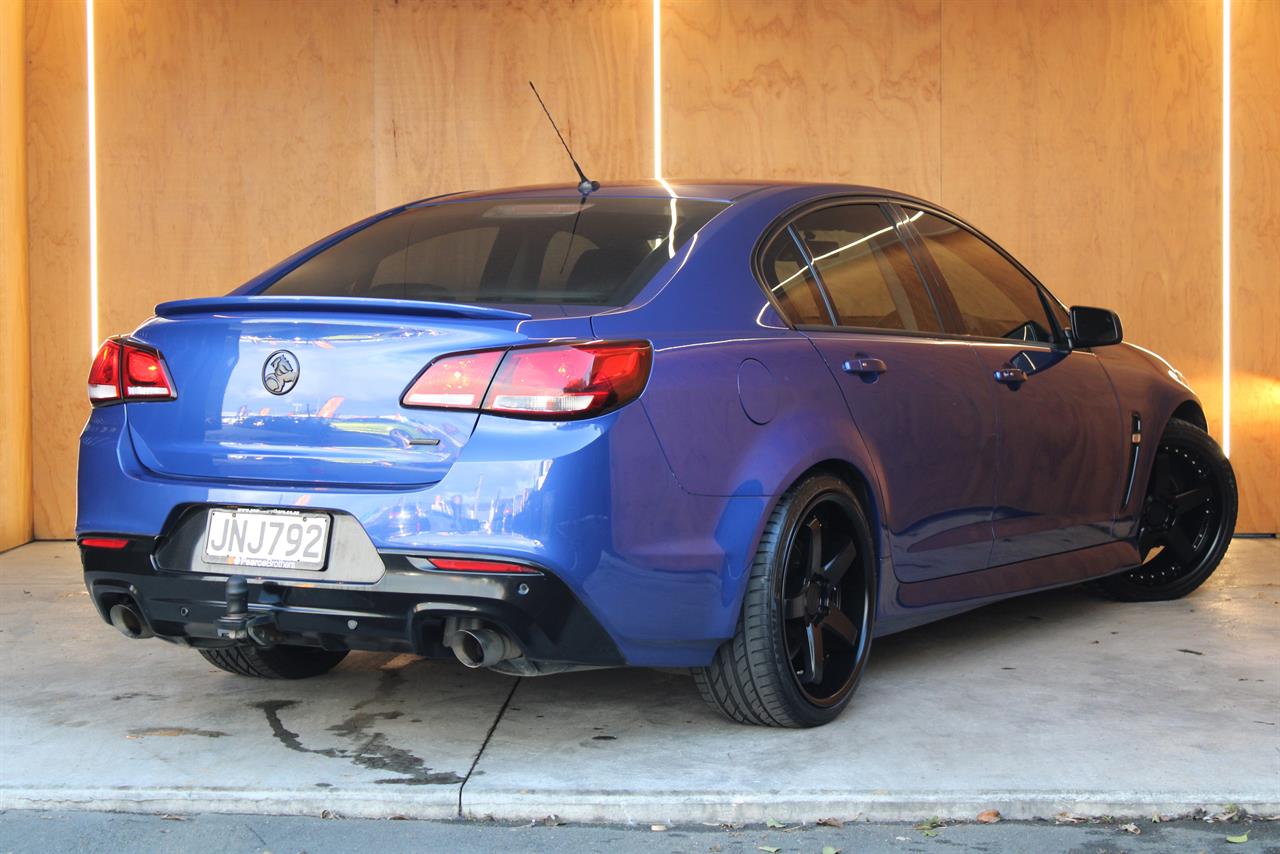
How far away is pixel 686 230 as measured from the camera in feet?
13.4

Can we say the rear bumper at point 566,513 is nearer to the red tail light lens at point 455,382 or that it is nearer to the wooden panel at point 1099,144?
the red tail light lens at point 455,382

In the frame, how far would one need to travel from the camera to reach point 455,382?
3.47m

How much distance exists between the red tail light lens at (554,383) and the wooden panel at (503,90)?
4617 millimetres

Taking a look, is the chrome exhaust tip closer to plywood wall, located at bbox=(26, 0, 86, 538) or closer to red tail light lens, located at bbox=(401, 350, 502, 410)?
red tail light lens, located at bbox=(401, 350, 502, 410)

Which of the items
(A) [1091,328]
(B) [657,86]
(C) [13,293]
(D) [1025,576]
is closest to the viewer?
(D) [1025,576]

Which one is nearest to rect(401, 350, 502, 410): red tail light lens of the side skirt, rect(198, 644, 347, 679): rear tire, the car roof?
the car roof

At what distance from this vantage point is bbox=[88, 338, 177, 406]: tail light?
3758 millimetres

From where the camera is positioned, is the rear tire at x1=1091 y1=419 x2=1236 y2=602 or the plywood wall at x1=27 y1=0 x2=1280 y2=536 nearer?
the rear tire at x1=1091 y1=419 x2=1236 y2=602

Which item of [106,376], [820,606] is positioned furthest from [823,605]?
[106,376]

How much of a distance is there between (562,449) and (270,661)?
5.39 ft

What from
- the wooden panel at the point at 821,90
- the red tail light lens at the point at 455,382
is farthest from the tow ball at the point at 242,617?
the wooden panel at the point at 821,90

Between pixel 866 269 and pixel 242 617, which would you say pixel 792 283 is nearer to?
pixel 866 269

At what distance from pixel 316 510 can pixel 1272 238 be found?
19.2ft

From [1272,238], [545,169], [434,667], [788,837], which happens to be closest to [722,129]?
[545,169]
